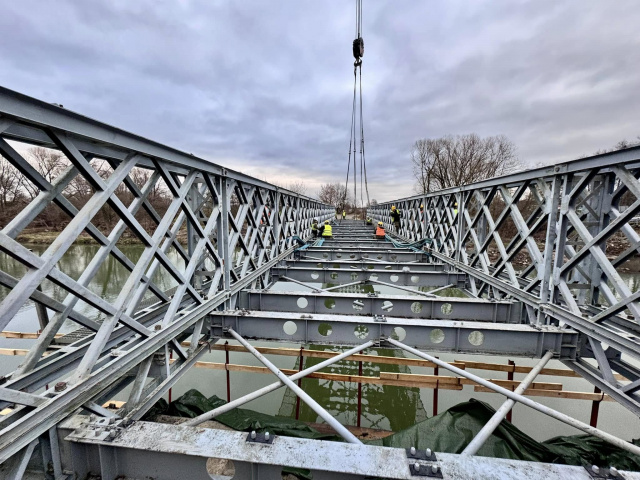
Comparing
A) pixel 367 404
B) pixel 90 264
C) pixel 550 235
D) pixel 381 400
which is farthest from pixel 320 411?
pixel 381 400

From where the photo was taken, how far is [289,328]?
356 cm

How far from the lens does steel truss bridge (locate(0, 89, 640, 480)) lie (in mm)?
1673

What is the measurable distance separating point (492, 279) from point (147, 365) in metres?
4.81

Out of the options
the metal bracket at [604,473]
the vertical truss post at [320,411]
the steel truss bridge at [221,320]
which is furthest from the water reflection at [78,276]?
the metal bracket at [604,473]

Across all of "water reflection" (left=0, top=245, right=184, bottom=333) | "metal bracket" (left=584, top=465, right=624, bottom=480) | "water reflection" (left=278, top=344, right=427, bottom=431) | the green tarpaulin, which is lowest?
"water reflection" (left=278, top=344, right=427, bottom=431)

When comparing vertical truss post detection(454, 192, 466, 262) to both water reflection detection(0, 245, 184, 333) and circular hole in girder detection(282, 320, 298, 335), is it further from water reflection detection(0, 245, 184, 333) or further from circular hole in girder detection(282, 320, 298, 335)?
water reflection detection(0, 245, 184, 333)

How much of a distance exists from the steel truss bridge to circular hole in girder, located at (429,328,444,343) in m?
0.02

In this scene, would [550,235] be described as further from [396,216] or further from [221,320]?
[396,216]

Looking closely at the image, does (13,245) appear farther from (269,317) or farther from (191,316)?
(269,317)

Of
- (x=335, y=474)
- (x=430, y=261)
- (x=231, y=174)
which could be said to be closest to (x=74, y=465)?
(x=335, y=474)

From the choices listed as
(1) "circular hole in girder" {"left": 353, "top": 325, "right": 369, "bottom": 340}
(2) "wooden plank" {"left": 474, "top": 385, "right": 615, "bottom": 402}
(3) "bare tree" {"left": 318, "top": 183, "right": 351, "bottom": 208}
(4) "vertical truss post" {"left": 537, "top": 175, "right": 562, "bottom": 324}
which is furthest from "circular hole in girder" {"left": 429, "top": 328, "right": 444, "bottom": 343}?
(3) "bare tree" {"left": 318, "top": 183, "right": 351, "bottom": 208}

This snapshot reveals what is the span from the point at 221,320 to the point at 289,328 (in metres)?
0.85

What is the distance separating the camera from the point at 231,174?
13.1ft

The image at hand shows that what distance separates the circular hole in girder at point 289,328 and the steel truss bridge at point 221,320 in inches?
1.0
